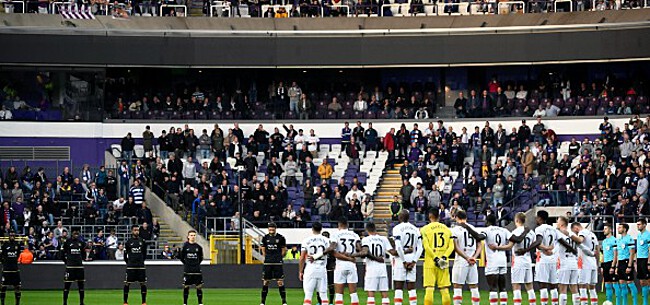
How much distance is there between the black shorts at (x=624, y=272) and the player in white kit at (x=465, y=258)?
3954 millimetres

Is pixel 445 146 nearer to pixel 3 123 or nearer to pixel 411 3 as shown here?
pixel 411 3

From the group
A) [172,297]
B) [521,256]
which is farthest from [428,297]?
[172,297]

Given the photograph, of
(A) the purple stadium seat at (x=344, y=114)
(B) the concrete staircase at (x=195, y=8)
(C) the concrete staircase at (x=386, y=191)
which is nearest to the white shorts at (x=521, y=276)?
(C) the concrete staircase at (x=386, y=191)

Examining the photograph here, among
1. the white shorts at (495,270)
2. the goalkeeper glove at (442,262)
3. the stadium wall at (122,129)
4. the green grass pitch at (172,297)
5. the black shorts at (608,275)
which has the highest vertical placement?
the stadium wall at (122,129)

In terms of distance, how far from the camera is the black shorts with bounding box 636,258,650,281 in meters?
31.0

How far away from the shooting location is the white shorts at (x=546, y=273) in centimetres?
2873

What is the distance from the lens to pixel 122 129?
186ft

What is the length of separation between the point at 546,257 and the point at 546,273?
0.35 metres

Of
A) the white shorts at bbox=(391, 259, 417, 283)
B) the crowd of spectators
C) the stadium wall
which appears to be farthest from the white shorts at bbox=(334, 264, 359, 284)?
the stadium wall

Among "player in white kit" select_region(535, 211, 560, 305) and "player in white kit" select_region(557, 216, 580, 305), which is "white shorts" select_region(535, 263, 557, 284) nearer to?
"player in white kit" select_region(535, 211, 560, 305)

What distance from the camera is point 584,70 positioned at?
5866 centimetres

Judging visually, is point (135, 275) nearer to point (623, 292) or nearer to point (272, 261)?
A: point (272, 261)

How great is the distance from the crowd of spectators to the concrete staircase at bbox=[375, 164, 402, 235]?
341 inches

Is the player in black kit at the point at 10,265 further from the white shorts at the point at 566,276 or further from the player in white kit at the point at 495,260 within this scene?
the white shorts at the point at 566,276
